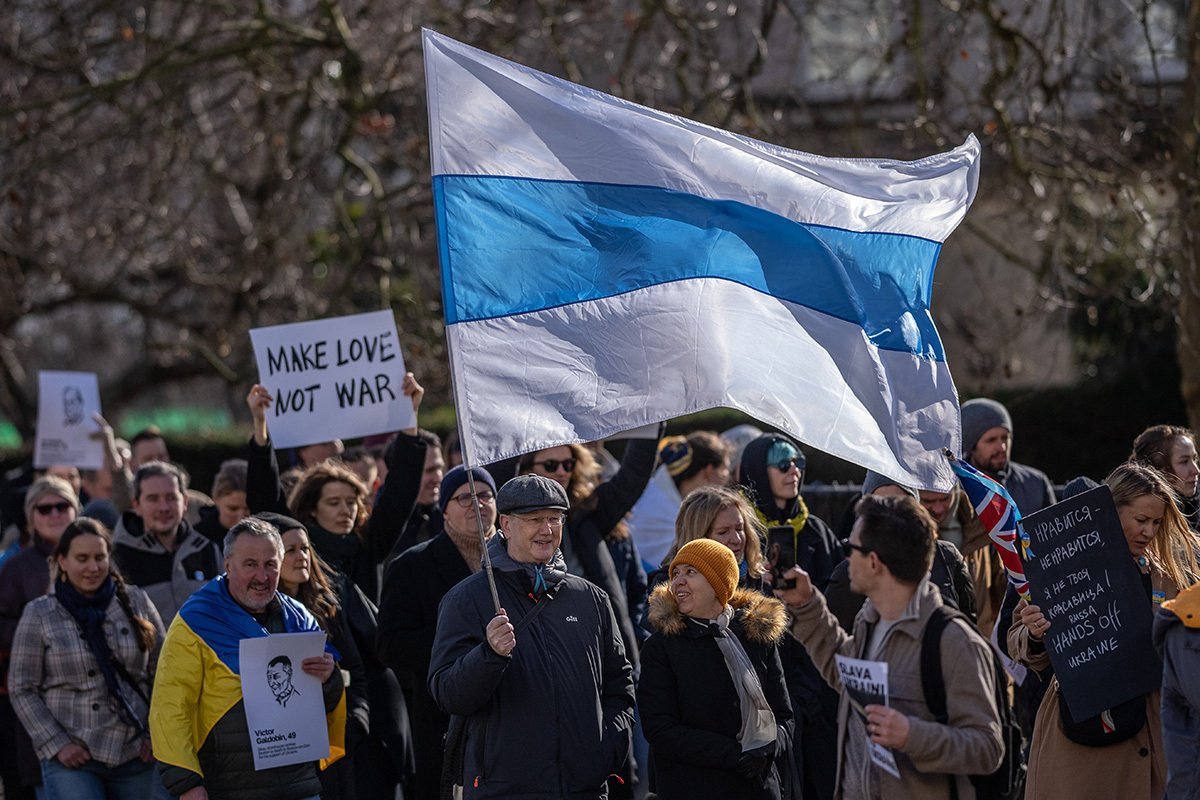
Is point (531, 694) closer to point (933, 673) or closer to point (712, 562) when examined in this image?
point (712, 562)

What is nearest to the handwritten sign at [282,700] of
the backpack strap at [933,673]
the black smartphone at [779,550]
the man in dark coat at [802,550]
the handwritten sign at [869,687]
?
the black smartphone at [779,550]

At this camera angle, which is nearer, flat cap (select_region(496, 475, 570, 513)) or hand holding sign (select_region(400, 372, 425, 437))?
flat cap (select_region(496, 475, 570, 513))

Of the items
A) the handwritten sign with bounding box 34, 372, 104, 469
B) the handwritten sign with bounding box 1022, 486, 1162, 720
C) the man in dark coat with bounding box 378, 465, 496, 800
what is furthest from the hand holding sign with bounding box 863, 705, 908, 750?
the handwritten sign with bounding box 34, 372, 104, 469

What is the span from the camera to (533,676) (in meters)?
5.23

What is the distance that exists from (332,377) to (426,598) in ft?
5.97

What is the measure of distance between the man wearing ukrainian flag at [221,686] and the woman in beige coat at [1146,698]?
2.69m

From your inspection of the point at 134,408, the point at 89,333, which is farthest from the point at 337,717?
the point at 134,408

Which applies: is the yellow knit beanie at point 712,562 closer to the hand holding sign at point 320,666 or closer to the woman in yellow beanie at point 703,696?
the woman in yellow beanie at point 703,696

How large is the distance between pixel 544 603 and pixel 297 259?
12.4 meters

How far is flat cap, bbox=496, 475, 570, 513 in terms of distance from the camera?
5289 millimetres

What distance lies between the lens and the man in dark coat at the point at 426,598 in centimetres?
636

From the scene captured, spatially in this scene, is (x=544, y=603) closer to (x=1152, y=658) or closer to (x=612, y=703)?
(x=612, y=703)

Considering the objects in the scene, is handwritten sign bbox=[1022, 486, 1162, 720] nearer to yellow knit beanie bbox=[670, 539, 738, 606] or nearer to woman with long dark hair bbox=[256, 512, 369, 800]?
yellow knit beanie bbox=[670, 539, 738, 606]

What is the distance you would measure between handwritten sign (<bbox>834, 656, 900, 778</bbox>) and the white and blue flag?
29.1 inches
